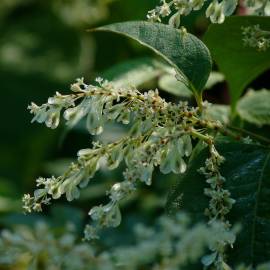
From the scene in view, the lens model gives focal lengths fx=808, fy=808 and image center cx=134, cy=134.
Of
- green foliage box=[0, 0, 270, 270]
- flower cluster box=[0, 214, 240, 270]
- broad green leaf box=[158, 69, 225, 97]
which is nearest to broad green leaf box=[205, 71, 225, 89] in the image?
broad green leaf box=[158, 69, 225, 97]

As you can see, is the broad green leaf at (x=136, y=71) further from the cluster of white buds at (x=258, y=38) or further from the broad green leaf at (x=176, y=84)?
the cluster of white buds at (x=258, y=38)

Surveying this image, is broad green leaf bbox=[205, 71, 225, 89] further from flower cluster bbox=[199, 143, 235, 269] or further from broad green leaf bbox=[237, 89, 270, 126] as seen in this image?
flower cluster bbox=[199, 143, 235, 269]

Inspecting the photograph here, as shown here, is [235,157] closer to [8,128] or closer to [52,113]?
Result: [52,113]

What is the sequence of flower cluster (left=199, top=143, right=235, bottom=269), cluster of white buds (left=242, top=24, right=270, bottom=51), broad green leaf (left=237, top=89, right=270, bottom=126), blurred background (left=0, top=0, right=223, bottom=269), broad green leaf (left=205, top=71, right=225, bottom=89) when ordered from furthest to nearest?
blurred background (left=0, top=0, right=223, bottom=269)
broad green leaf (left=205, top=71, right=225, bottom=89)
broad green leaf (left=237, top=89, right=270, bottom=126)
cluster of white buds (left=242, top=24, right=270, bottom=51)
flower cluster (left=199, top=143, right=235, bottom=269)

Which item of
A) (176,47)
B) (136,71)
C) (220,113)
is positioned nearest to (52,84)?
(136,71)

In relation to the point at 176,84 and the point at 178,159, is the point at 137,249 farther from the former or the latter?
the point at 176,84
